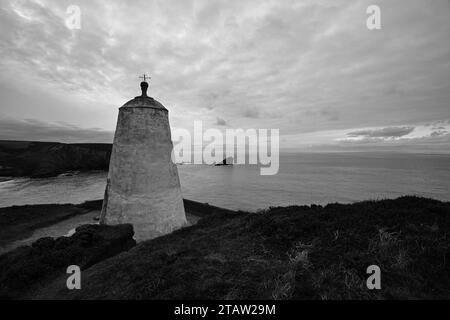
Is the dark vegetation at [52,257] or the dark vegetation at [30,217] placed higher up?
the dark vegetation at [52,257]

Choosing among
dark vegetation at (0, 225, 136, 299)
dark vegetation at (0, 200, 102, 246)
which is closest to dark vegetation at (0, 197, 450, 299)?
dark vegetation at (0, 225, 136, 299)

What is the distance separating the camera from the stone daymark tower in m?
11.4

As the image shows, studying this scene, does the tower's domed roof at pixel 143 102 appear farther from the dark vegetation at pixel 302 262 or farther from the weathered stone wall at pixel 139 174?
the dark vegetation at pixel 302 262

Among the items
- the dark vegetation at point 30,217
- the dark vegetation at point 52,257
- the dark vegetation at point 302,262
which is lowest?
the dark vegetation at point 30,217

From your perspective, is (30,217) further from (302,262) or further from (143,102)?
(302,262)

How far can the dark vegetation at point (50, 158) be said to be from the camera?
282ft

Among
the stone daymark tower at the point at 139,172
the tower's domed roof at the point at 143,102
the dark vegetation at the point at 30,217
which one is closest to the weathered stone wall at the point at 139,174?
the stone daymark tower at the point at 139,172

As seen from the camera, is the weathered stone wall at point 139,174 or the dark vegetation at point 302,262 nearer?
the dark vegetation at point 302,262

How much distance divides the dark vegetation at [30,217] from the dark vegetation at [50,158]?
71921 millimetres

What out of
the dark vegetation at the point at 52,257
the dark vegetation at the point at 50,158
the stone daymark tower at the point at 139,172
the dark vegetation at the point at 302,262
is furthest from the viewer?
the dark vegetation at the point at 50,158

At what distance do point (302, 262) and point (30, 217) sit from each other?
83.7 ft
